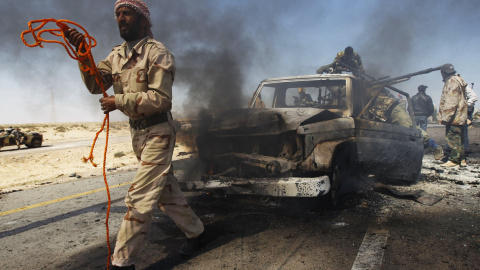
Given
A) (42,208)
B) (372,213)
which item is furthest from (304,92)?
(42,208)

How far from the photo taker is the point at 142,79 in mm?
2322

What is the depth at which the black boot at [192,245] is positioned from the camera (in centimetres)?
258

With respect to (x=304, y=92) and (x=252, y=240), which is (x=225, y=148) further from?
(x=304, y=92)

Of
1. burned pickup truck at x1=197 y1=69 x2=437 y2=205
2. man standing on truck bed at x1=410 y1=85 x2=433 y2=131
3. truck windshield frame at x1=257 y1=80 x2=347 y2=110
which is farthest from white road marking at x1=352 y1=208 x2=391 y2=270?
man standing on truck bed at x1=410 y1=85 x2=433 y2=131

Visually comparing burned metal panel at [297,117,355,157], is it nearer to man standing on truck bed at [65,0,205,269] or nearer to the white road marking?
the white road marking

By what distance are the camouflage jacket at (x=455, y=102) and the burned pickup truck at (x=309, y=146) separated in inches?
85.7

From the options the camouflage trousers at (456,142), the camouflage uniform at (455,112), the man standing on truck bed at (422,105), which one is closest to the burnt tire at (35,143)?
the man standing on truck bed at (422,105)

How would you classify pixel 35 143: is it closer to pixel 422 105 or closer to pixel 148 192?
pixel 148 192

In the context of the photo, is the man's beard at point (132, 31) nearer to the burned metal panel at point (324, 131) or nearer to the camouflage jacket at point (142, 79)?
the camouflage jacket at point (142, 79)

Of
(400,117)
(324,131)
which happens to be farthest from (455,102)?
(324,131)

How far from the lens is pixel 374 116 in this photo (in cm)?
530

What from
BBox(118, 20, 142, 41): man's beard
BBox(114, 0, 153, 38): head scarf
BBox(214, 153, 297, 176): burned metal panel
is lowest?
BBox(214, 153, 297, 176): burned metal panel

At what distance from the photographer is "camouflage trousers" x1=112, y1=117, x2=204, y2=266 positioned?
2.21 meters

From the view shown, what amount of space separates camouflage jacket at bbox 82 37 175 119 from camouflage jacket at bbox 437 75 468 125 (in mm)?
6634
